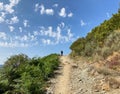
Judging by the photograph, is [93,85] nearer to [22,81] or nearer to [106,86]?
[106,86]

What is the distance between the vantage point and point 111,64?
22266 millimetres

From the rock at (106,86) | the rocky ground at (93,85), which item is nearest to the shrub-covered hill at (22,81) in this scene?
the rocky ground at (93,85)

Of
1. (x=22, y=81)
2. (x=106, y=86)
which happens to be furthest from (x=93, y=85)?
(x=22, y=81)

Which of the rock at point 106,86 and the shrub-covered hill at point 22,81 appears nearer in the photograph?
the shrub-covered hill at point 22,81

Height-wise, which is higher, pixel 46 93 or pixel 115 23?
pixel 115 23

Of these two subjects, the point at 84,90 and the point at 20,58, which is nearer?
the point at 84,90

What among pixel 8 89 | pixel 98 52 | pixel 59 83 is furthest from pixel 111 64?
pixel 98 52

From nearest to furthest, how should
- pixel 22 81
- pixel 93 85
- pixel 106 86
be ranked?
1. pixel 106 86
2. pixel 22 81
3. pixel 93 85

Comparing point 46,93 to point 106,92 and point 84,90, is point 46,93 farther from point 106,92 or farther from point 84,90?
point 106,92

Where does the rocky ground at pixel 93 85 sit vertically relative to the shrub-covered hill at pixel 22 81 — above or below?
below

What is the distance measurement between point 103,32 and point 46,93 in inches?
957

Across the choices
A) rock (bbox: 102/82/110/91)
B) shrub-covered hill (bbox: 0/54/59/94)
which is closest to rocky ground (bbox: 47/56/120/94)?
rock (bbox: 102/82/110/91)

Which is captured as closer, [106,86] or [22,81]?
[106,86]

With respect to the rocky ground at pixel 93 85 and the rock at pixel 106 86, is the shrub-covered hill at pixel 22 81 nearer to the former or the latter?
the rocky ground at pixel 93 85
